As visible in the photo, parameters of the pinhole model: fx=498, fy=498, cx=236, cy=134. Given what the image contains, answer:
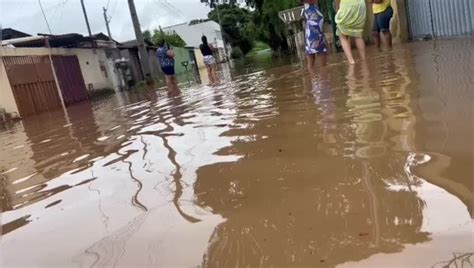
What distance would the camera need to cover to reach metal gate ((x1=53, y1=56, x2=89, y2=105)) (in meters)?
20.7

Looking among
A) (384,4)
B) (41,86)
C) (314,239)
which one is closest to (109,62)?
(41,86)

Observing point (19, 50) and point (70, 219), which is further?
point (19, 50)

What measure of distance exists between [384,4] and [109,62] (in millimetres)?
21465

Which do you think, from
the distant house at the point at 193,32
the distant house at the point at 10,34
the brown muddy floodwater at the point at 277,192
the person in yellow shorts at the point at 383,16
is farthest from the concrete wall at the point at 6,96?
the distant house at the point at 193,32

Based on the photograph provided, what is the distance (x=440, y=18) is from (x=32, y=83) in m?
13.9

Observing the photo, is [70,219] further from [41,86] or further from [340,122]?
[41,86]

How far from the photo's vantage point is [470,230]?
5.26 feet

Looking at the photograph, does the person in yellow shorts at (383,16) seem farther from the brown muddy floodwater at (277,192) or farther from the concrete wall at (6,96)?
the concrete wall at (6,96)

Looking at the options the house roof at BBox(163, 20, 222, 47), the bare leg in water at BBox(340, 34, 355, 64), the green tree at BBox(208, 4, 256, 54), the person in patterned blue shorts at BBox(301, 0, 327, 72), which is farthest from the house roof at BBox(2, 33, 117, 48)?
the green tree at BBox(208, 4, 256, 54)

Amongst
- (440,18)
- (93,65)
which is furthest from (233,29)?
(440,18)

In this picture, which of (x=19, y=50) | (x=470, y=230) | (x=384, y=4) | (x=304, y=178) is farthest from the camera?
(x=19, y=50)

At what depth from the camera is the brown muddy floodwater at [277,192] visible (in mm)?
1715

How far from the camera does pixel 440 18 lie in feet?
32.3

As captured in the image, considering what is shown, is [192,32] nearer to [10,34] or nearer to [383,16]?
[10,34]
